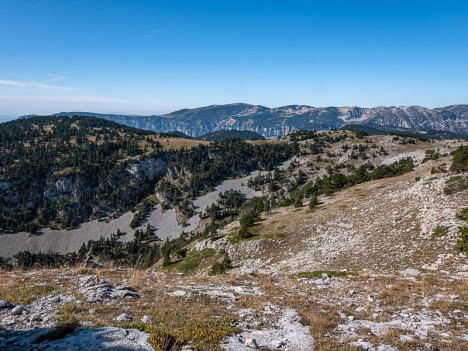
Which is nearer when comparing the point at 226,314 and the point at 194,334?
the point at 194,334

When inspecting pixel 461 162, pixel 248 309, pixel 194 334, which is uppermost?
pixel 461 162

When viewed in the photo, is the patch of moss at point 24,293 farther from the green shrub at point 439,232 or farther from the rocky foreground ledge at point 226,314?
the green shrub at point 439,232

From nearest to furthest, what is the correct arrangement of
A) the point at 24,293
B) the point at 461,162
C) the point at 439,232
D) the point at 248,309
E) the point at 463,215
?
the point at 248,309, the point at 24,293, the point at 463,215, the point at 439,232, the point at 461,162

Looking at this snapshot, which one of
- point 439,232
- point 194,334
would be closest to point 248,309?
point 194,334

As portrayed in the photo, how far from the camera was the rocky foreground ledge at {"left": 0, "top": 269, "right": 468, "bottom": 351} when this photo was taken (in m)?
8.98

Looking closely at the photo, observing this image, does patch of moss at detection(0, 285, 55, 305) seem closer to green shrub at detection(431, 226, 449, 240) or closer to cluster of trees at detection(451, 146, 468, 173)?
green shrub at detection(431, 226, 449, 240)

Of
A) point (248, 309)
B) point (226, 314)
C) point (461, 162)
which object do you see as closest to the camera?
point (226, 314)

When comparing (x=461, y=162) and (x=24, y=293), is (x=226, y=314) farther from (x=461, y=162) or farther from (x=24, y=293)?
(x=461, y=162)

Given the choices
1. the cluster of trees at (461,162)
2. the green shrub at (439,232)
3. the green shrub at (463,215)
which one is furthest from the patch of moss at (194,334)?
the cluster of trees at (461,162)

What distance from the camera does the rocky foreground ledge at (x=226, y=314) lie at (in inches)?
353

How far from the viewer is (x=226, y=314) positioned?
1145 centimetres

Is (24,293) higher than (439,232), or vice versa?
(24,293)

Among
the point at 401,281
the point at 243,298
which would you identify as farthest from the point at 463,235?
the point at 243,298

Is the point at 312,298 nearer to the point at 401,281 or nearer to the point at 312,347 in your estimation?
the point at 312,347
